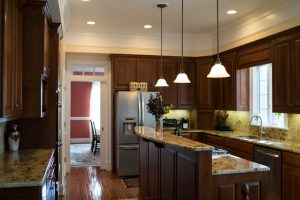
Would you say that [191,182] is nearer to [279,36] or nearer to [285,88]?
[285,88]

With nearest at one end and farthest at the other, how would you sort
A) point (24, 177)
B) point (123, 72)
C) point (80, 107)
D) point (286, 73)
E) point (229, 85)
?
point (24, 177)
point (286, 73)
point (229, 85)
point (123, 72)
point (80, 107)

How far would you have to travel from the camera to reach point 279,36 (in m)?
4.62

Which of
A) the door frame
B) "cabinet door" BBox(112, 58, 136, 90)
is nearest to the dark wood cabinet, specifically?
"cabinet door" BBox(112, 58, 136, 90)

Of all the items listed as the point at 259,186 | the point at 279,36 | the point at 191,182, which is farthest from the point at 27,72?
the point at 279,36

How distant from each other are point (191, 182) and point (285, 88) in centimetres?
249

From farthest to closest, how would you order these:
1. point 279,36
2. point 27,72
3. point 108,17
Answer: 1. point 108,17
2. point 279,36
3. point 27,72

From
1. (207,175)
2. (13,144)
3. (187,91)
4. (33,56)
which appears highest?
(33,56)

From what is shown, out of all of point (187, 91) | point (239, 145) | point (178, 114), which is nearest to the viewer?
point (239, 145)

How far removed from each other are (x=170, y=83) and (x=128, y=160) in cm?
195

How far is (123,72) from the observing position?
661 cm

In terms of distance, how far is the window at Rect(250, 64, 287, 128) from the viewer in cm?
526

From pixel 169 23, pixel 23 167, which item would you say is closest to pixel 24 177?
pixel 23 167

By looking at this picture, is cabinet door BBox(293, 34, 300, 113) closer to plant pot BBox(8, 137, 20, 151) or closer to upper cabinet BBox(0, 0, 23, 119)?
upper cabinet BBox(0, 0, 23, 119)

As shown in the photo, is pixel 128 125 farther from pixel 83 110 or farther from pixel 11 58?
pixel 83 110
